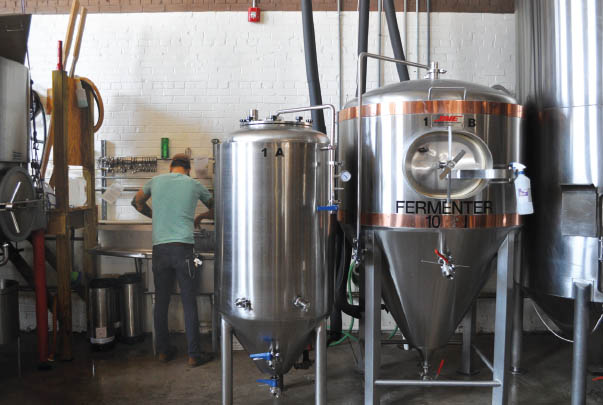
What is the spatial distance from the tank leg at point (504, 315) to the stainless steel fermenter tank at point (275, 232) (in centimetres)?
98

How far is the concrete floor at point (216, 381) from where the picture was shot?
2.91 m

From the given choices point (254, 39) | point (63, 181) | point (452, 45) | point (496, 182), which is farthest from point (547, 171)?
point (63, 181)

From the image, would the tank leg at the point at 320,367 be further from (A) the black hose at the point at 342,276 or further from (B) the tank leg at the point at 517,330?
(B) the tank leg at the point at 517,330

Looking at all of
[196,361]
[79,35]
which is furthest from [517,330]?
[79,35]

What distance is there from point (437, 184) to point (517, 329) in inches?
58.8

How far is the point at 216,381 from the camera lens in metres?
3.17

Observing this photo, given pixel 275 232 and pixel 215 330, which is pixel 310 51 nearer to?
pixel 275 232

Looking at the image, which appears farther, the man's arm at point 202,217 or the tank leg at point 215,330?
the man's arm at point 202,217

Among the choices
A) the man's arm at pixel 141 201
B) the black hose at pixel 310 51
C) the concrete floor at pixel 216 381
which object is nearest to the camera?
the concrete floor at pixel 216 381

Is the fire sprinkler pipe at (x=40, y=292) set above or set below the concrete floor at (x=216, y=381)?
above

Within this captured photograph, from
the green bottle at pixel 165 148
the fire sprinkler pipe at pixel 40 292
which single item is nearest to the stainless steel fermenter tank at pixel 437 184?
the green bottle at pixel 165 148

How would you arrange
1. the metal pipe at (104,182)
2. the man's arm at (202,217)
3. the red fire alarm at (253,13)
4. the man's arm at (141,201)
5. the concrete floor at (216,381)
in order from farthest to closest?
1. the metal pipe at (104,182)
2. the red fire alarm at (253,13)
3. the man's arm at (202,217)
4. the man's arm at (141,201)
5. the concrete floor at (216,381)

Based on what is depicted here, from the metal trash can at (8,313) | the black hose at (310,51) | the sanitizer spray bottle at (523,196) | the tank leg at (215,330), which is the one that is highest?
the black hose at (310,51)

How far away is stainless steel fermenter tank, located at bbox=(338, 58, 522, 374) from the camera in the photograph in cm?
239
